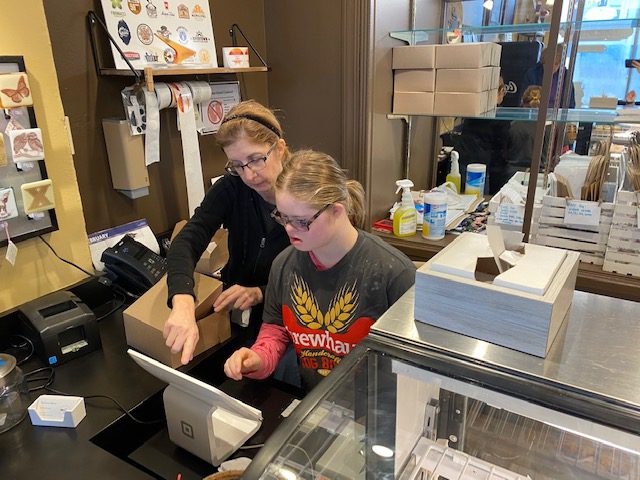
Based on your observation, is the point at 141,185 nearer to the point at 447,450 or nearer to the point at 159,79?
the point at 159,79

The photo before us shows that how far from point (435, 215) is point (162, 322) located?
1241 millimetres

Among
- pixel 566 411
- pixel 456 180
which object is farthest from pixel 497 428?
pixel 456 180

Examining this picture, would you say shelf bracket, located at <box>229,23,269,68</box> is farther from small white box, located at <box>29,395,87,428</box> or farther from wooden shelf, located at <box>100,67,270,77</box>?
small white box, located at <box>29,395,87,428</box>

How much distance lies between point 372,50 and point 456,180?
33.5 inches

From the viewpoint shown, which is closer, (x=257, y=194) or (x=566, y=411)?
(x=566, y=411)

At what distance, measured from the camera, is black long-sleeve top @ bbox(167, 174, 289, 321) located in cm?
169

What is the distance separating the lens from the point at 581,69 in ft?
6.36

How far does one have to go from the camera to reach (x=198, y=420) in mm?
1081

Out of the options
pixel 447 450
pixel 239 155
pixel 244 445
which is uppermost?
pixel 239 155

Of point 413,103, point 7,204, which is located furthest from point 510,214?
point 7,204

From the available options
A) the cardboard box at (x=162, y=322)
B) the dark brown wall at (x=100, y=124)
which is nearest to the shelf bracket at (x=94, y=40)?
the dark brown wall at (x=100, y=124)

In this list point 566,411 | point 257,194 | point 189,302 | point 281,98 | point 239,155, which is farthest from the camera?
point 281,98

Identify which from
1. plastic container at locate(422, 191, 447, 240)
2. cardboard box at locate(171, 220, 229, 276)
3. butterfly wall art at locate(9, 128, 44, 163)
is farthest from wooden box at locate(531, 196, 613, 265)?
butterfly wall art at locate(9, 128, 44, 163)

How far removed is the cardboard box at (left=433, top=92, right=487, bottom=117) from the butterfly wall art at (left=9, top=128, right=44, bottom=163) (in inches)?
60.5
